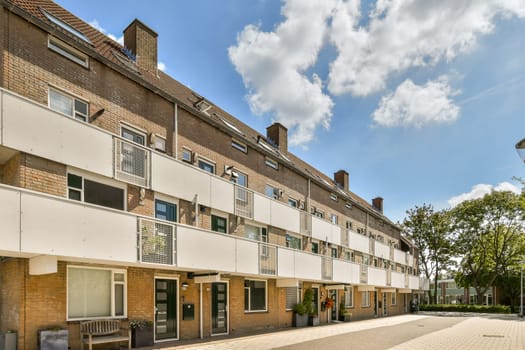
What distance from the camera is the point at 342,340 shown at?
17.2m

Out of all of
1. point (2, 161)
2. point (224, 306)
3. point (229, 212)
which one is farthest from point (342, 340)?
point (2, 161)

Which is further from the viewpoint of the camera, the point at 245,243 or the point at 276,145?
the point at 276,145

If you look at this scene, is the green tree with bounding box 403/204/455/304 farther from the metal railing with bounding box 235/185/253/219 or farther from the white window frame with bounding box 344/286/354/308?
the metal railing with bounding box 235/185/253/219

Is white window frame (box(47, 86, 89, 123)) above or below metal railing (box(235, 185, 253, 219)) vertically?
above

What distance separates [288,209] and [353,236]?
32.1ft

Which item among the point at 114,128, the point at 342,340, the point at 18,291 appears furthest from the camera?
the point at 342,340

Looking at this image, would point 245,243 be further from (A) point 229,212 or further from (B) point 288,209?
(B) point 288,209

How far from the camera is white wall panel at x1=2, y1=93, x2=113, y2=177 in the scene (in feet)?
34.1

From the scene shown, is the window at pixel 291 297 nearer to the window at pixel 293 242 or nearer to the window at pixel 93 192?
the window at pixel 293 242

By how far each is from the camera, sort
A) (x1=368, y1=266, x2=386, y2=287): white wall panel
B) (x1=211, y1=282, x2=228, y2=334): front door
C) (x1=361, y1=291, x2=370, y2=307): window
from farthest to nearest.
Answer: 1. (x1=361, y1=291, x2=370, y2=307): window
2. (x1=368, y1=266, x2=386, y2=287): white wall panel
3. (x1=211, y1=282, x2=228, y2=334): front door

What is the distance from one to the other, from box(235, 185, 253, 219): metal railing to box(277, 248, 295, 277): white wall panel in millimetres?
2339

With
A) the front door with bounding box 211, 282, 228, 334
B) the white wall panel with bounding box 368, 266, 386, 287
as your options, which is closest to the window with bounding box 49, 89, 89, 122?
the front door with bounding box 211, 282, 228, 334

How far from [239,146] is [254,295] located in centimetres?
683

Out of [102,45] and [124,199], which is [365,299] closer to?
[124,199]
